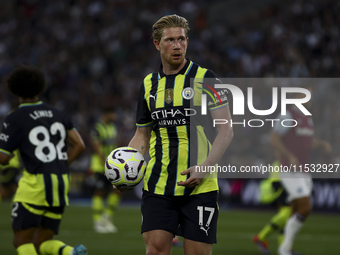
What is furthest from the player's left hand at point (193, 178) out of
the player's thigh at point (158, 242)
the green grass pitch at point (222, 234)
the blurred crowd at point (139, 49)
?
the blurred crowd at point (139, 49)

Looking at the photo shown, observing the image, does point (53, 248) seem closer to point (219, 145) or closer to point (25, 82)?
point (25, 82)

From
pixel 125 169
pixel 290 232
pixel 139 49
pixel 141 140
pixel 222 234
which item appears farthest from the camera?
pixel 139 49

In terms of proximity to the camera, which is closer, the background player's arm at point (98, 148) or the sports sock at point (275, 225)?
the sports sock at point (275, 225)

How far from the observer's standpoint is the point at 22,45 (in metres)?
23.5

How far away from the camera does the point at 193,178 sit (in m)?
4.84

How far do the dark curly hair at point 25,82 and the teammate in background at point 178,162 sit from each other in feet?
5.06

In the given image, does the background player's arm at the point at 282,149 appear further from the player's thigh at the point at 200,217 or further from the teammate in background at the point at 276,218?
the player's thigh at the point at 200,217

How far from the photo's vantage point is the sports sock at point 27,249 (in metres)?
5.91

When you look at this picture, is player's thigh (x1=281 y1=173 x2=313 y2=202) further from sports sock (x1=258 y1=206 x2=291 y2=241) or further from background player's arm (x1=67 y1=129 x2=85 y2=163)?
background player's arm (x1=67 y1=129 x2=85 y2=163)

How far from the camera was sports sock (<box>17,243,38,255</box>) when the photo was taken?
5.91 m

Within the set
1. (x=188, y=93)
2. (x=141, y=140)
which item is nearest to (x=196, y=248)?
(x=141, y=140)

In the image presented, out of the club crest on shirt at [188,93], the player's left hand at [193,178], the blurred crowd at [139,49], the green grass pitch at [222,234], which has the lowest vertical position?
the green grass pitch at [222,234]

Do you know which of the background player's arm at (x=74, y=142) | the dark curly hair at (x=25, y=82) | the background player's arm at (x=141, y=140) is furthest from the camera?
the background player's arm at (x=74, y=142)

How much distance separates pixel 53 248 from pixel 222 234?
587cm
